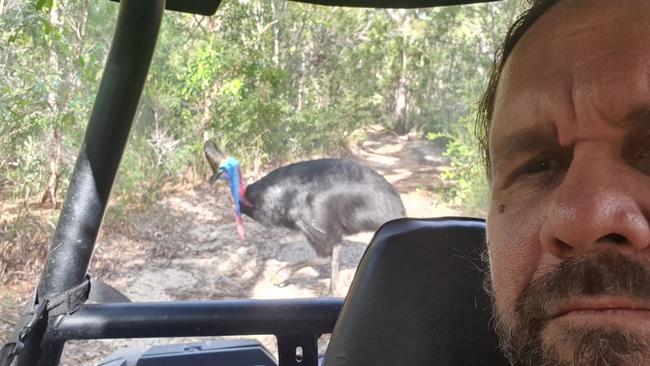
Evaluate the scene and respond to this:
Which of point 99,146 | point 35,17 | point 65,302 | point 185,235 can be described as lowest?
point 185,235

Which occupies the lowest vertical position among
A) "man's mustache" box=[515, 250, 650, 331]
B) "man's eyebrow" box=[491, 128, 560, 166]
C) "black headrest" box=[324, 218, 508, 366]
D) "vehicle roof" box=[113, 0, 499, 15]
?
"black headrest" box=[324, 218, 508, 366]

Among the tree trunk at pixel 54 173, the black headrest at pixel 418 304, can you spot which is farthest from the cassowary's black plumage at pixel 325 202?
the black headrest at pixel 418 304

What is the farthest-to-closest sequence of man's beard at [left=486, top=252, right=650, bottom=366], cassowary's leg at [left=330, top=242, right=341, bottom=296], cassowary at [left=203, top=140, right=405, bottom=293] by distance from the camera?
cassowary at [left=203, top=140, right=405, bottom=293] → cassowary's leg at [left=330, top=242, right=341, bottom=296] → man's beard at [left=486, top=252, right=650, bottom=366]

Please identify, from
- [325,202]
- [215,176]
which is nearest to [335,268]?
[325,202]

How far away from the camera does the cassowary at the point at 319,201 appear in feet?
12.5

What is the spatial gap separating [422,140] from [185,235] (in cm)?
274

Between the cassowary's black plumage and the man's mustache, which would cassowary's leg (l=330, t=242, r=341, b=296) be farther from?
the man's mustache

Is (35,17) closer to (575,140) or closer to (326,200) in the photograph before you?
(326,200)

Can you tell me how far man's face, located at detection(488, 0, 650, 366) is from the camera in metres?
0.65

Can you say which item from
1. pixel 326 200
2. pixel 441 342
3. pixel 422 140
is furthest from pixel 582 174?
pixel 422 140

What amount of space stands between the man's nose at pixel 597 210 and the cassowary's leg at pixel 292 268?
297 centimetres

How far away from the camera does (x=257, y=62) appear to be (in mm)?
4742

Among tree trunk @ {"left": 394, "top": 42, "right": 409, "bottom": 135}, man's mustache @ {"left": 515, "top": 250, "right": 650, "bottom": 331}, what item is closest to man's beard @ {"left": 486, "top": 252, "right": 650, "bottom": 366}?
man's mustache @ {"left": 515, "top": 250, "right": 650, "bottom": 331}

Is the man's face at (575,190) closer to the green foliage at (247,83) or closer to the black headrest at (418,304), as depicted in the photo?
the black headrest at (418,304)
